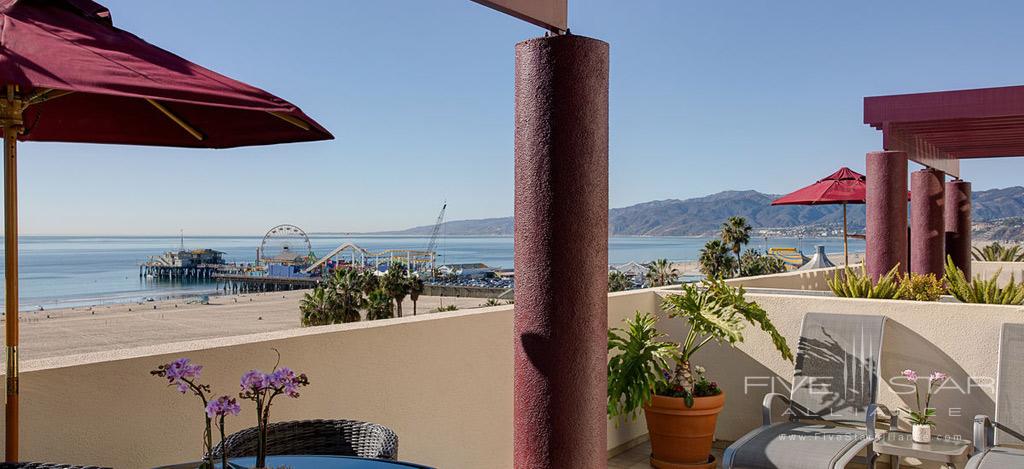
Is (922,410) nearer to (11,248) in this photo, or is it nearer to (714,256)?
(11,248)

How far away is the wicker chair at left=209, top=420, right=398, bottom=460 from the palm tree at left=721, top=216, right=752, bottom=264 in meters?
48.3

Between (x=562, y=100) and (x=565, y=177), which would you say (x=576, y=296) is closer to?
(x=565, y=177)

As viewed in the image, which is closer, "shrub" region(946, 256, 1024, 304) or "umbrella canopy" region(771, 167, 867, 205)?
"shrub" region(946, 256, 1024, 304)

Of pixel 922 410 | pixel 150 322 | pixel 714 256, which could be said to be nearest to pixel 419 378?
pixel 922 410

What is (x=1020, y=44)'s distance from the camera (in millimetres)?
41375

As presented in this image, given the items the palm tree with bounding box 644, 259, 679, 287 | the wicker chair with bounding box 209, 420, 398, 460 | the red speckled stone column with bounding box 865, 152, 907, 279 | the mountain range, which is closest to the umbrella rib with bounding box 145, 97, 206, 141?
the wicker chair with bounding box 209, 420, 398, 460

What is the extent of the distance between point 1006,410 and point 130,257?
118m

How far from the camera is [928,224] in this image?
31.2ft

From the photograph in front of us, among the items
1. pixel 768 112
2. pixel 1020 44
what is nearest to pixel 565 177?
pixel 1020 44

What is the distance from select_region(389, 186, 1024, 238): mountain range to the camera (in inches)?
3863

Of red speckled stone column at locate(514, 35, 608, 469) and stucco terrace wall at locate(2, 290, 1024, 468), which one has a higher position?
red speckled stone column at locate(514, 35, 608, 469)

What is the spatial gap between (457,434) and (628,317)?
1.73m

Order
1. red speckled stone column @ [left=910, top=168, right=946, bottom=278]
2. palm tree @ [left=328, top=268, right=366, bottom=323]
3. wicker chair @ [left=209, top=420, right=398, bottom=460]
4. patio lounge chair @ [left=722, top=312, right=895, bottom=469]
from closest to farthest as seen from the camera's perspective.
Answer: wicker chair @ [left=209, top=420, right=398, bottom=460]
patio lounge chair @ [left=722, top=312, right=895, bottom=469]
red speckled stone column @ [left=910, top=168, right=946, bottom=278]
palm tree @ [left=328, top=268, right=366, bottom=323]

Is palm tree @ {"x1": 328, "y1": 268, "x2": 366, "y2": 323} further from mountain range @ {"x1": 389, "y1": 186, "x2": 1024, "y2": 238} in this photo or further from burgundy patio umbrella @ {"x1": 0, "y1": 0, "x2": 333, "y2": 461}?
mountain range @ {"x1": 389, "y1": 186, "x2": 1024, "y2": 238}
